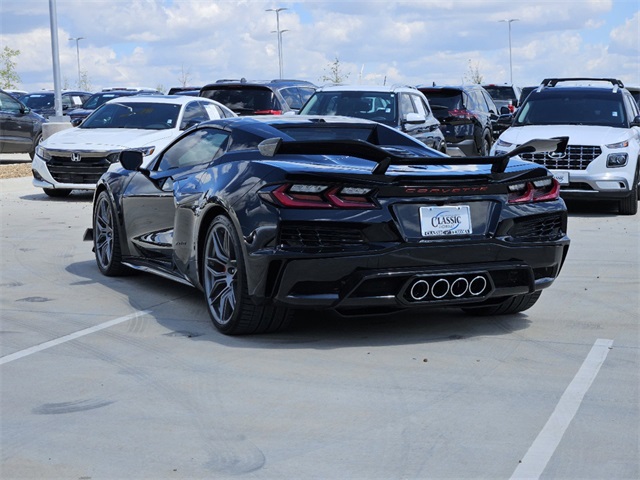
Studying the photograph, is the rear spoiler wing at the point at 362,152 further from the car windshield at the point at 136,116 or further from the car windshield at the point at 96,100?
the car windshield at the point at 96,100

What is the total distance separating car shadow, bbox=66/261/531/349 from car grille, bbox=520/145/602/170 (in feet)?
24.2

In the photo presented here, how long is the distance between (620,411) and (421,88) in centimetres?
1897

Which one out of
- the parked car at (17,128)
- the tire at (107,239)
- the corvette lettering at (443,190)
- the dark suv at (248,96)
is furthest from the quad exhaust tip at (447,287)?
the parked car at (17,128)

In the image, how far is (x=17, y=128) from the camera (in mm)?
24812

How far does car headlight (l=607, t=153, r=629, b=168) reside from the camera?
47.8 ft

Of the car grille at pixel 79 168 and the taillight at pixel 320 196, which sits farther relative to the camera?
the car grille at pixel 79 168

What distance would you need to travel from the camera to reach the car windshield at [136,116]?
17.4 metres

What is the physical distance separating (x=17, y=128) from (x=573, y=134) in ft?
46.2

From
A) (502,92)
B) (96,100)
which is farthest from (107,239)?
(502,92)

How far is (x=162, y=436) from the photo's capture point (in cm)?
484

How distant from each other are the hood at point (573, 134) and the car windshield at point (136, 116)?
530 cm

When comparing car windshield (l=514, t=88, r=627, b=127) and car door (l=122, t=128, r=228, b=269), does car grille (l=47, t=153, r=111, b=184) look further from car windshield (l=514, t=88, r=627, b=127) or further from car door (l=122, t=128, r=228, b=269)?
car door (l=122, t=128, r=228, b=269)

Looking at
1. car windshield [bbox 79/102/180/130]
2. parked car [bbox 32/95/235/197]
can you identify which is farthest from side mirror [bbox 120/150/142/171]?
car windshield [bbox 79/102/180/130]

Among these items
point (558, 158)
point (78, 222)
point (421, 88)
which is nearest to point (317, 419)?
point (78, 222)
